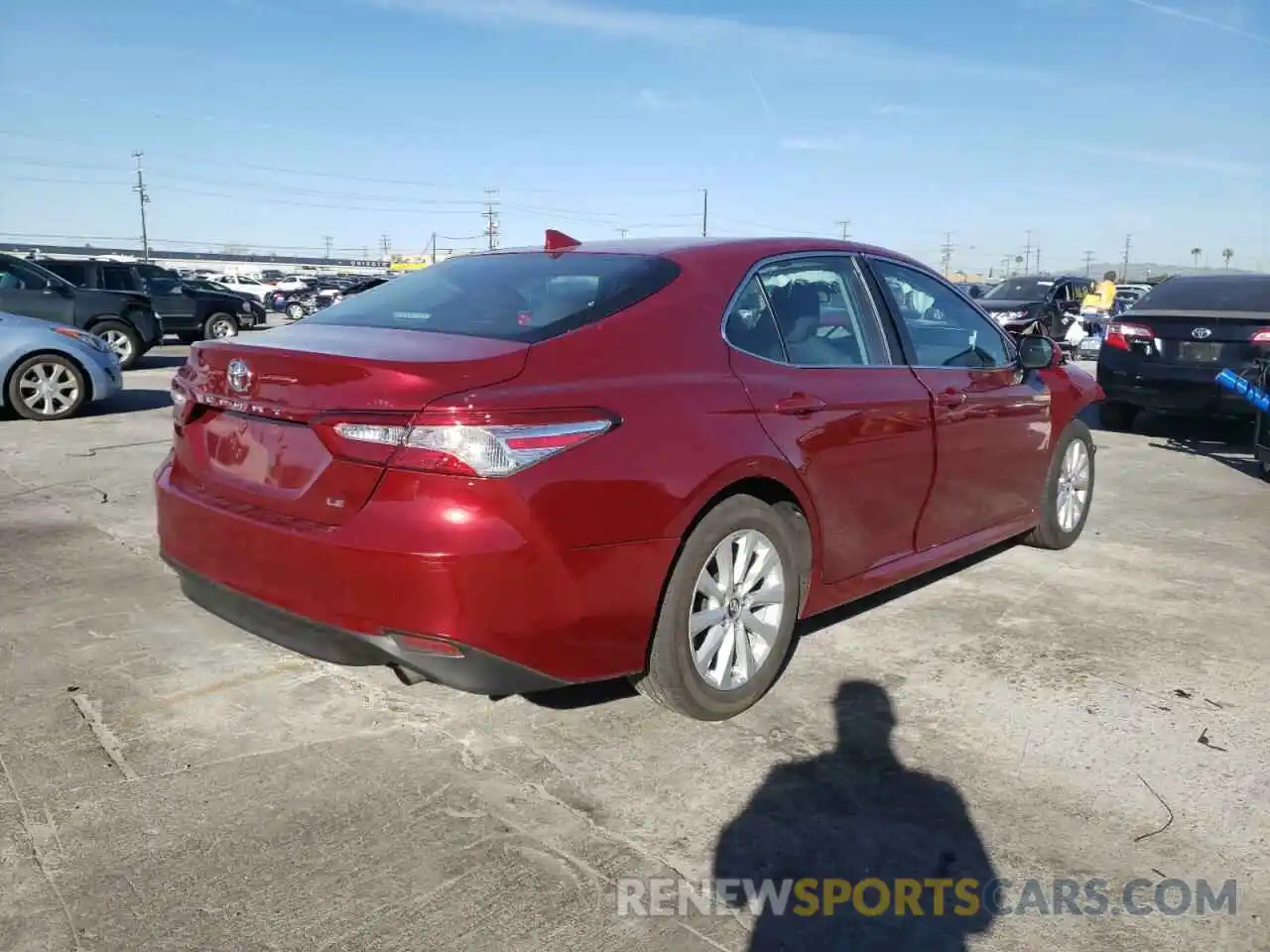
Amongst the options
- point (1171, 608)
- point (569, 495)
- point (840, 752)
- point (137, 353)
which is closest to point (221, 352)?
point (569, 495)

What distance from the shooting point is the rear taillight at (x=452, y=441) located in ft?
8.87

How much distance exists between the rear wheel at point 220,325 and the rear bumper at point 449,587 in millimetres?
20106

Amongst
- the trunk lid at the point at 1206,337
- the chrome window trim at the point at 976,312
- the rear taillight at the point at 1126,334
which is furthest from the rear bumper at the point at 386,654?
the rear taillight at the point at 1126,334

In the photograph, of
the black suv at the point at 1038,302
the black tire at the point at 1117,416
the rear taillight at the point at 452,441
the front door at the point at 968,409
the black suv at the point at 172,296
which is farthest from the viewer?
the black suv at the point at 1038,302

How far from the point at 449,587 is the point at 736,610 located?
1.11 meters

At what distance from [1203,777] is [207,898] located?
2789mm

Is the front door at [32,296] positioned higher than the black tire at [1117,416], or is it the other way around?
the front door at [32,296]

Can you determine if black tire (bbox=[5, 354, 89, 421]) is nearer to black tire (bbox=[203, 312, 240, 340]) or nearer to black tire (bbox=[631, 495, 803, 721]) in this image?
black tire (bbox=[631, 495, 803, 721])

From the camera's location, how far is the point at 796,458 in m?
3.55

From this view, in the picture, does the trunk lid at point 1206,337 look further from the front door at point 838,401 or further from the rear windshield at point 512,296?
the rear windshield at point 512,296

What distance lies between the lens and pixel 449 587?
2703mm

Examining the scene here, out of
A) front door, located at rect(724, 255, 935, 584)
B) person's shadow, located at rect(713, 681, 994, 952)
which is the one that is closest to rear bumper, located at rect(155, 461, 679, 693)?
person's shadow, located at rect(713, 681, 994, 952)

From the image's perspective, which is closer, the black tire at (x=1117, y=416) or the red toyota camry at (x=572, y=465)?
the red toyota camry at (x=572, y=465)

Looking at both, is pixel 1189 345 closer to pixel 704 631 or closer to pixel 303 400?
pixel 704 631
